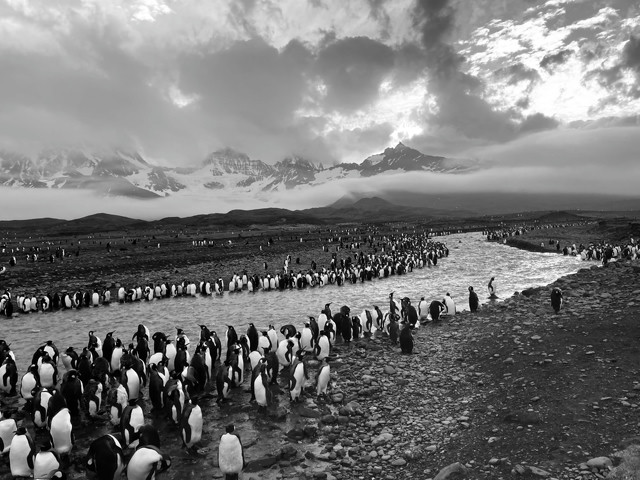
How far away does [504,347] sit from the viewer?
12328mm

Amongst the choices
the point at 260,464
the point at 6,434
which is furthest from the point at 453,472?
the point at 6,434

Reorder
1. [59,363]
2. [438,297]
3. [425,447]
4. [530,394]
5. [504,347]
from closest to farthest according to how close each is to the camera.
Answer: [425,447], [530,394], [504,347], [59,363], [438,297]

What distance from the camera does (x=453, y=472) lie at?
6.58m

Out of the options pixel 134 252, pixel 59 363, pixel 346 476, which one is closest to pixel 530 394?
pixel 346 476

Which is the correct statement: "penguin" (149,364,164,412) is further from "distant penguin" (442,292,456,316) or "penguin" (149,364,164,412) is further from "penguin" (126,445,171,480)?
"distant penguin" (442,292,456,316)

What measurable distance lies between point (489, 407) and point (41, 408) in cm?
918

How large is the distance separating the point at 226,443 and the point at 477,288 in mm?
21346

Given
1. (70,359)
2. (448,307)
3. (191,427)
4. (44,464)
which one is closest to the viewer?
(44,464)

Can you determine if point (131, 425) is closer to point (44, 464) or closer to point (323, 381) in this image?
point (44, 464)

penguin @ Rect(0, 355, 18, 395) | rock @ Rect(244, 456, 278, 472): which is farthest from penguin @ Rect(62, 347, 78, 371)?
rock @ Rect(244, 456, 278, 472)

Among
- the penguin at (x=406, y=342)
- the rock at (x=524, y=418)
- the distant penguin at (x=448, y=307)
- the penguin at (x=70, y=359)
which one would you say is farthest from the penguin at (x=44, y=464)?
the distant penguin at (x=448, y=307)

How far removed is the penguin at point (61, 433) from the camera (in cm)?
828

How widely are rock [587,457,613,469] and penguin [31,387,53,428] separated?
32.8ft

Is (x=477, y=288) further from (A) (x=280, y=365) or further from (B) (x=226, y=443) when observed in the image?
(B) (x=226, y=443)
